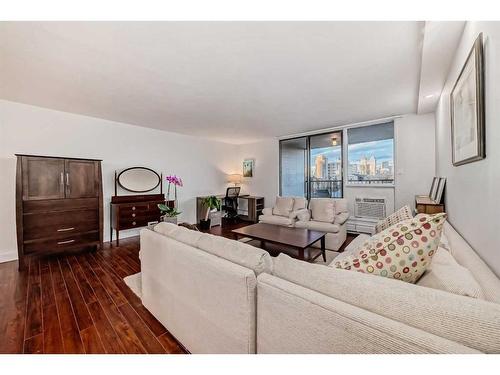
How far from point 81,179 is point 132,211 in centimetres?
102

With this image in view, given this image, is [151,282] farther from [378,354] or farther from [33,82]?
[33,82]

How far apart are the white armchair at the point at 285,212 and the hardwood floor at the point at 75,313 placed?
2.35m

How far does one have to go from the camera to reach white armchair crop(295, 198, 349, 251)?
3.35 meters

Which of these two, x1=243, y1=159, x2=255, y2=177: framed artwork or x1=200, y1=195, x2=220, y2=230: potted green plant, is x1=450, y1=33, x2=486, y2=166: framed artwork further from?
x1=243, y1=159, x2=255, y2=177: framed artwork

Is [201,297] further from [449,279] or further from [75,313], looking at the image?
[75,313]

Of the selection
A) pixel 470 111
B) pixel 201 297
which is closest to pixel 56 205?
pixel 201 297

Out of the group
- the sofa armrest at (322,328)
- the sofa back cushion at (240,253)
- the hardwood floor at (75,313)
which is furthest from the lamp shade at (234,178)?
the sofa armrest at (322,328)

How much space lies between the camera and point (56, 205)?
2.99m

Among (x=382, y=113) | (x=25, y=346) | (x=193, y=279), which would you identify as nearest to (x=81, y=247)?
(x=25, y=346)

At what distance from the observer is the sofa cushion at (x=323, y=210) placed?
3715mm

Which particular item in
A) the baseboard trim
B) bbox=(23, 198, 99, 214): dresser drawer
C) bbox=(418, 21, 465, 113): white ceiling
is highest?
bbox=(418, 21, 465, 113): white ceiling

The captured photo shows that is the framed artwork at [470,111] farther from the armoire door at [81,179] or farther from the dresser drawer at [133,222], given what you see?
the dresser drawer at [133,222]

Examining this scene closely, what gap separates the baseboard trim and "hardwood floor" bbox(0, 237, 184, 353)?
0.93ft

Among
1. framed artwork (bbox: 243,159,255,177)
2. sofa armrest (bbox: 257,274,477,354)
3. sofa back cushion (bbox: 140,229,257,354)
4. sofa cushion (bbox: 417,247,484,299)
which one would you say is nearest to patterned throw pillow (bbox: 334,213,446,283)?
sofa cushion (bbox: 417,247,484,299)
